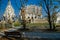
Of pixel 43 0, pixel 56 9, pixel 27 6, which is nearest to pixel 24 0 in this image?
pixel 27 6

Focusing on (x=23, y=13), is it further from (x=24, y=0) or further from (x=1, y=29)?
(x=1, y=29)

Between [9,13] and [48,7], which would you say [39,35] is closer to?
[48,7]

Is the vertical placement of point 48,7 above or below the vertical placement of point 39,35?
above

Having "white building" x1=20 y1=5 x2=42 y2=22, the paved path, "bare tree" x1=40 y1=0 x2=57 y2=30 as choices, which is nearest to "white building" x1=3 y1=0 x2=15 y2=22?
"white building" x1=20 y1=5 x2=42 y2=22

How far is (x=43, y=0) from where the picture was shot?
9.50 metres

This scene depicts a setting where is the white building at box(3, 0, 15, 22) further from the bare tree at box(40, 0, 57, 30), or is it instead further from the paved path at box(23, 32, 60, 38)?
the bare tree at box(40, 0, 57, 30)

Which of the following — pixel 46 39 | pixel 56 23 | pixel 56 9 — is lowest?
pixel 46 39

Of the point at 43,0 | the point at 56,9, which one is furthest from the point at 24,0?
the point at 56,9

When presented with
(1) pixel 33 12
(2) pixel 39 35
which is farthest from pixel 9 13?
(2) pixel 39 35

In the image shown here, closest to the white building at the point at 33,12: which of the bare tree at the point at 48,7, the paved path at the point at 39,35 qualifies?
the bare tree at the point at 48,7

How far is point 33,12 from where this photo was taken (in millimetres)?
9594

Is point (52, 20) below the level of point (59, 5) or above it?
below

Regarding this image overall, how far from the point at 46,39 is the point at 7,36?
5.95ft

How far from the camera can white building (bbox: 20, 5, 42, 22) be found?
9484mm
